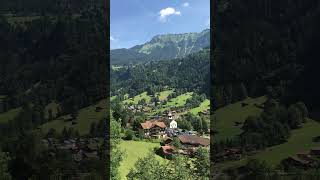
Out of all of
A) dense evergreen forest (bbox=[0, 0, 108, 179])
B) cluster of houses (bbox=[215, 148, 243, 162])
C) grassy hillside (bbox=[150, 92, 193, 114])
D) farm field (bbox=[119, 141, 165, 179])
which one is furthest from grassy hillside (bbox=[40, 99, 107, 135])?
grassy hillside (bbox=[150, 92, 193, 114])

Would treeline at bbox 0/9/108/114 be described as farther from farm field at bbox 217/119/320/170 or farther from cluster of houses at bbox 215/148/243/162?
farm field at bbox 217/119/320/170

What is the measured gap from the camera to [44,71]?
17000 millimetres

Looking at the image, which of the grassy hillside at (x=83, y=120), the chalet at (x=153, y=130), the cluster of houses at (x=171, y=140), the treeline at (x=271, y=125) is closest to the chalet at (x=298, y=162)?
the treeline at (x=271, y=125)

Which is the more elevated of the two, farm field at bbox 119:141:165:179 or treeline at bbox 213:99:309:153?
treeline at bbox 213:99:309:153

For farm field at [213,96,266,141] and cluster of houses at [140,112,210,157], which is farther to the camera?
cluster of houses at [140,112,210,157]

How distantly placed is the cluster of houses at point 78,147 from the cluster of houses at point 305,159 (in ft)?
22.0

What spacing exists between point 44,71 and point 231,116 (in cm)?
700

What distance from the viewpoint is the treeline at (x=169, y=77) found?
5108 inches

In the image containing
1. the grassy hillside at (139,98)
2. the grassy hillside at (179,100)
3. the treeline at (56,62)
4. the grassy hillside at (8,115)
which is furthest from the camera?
the grassy hillside at (139,98)

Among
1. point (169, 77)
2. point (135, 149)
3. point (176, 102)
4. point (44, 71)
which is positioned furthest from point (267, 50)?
point (169, 77)

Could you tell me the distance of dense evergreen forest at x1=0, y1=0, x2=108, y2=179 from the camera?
55.1ft

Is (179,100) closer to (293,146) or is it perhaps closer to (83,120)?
(83,120)

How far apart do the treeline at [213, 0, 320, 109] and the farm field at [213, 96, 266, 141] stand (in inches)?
10.3

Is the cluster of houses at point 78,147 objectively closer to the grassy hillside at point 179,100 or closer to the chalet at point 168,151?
the chalet at point 168,151
